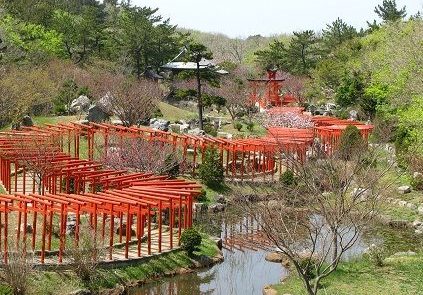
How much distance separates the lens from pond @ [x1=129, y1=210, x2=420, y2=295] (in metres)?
18.7

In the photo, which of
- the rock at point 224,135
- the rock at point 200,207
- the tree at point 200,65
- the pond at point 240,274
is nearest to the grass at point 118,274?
the pond at point 240,274

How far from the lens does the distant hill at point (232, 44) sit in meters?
96.6

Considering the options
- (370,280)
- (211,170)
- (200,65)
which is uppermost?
(200,65)

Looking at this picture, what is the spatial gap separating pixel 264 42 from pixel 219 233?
270 ft

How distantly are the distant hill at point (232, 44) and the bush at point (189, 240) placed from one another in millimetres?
71850

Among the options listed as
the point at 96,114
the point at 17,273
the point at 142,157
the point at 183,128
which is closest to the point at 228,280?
the point at 17,273

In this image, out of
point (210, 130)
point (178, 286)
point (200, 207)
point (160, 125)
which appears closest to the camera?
point (178, 286)

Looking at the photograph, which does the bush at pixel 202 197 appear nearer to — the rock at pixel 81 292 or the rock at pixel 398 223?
the rock at pixel 398 223

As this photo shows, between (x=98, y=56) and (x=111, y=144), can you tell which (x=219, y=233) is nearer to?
(x=111, y=144)

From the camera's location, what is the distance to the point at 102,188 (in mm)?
25453

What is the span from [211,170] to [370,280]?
13.3 meters

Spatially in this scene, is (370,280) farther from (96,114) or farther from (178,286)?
(96,114)

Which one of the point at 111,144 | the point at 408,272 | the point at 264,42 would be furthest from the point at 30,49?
the point at 264,42

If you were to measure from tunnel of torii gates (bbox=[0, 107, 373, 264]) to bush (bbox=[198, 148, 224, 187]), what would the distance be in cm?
74
